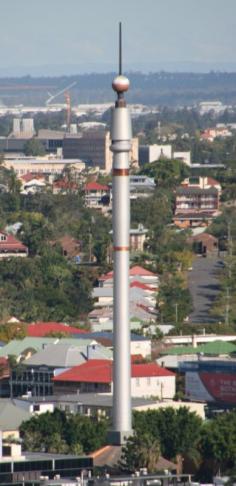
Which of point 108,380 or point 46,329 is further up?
point 46,329

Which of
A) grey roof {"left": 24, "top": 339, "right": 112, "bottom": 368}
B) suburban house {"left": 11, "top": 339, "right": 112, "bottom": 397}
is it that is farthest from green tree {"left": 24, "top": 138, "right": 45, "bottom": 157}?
suburban house {"left": 11, "top": 339, "right": 112, "bottom": 397}

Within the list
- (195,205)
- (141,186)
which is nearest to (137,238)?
(195,205)

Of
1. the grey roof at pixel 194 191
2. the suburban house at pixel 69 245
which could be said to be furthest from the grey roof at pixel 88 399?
the grey roof at pixel 194 191

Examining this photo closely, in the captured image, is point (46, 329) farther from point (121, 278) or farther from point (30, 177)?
point (30, 177)

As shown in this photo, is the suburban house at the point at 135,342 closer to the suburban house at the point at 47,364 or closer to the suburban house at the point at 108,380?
the suburban house at the point at 47,364

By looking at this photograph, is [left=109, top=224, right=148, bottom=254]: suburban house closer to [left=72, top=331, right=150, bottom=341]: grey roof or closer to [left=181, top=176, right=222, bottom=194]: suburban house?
[left=181, top=176, right=222, bottom=194]: suburban house

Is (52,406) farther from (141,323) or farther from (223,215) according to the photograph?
(223,215)

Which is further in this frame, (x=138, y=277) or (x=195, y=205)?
(x=195, y=205)

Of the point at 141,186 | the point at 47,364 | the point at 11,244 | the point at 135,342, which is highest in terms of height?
the point at 141,186
